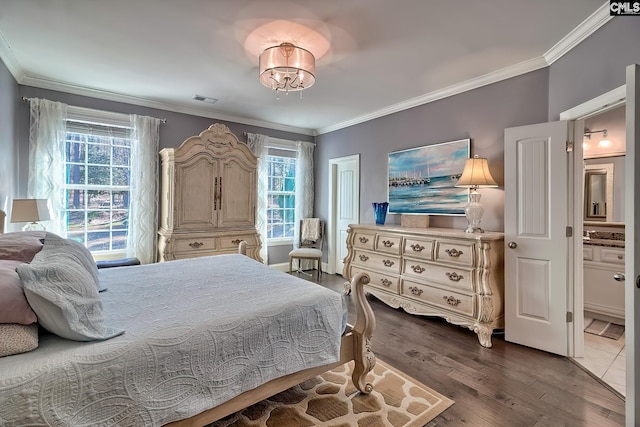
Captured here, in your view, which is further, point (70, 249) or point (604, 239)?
point (604, 239)

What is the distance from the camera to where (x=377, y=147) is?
4488mm

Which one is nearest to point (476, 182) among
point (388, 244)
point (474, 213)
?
point (474, 213)

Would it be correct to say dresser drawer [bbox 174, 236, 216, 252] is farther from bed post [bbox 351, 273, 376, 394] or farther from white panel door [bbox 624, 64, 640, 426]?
white panel door [bbox 624, 64, 640, 426]

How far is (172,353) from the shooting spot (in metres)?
1.26

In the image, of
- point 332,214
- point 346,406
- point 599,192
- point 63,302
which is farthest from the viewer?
point 332,214

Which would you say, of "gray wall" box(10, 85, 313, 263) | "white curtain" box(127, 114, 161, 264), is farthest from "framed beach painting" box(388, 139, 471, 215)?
"white curtain" box(127, 114, 161, 264)

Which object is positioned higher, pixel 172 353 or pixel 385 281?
pixel 172 353

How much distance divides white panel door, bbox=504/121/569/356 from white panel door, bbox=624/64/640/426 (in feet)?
3.76

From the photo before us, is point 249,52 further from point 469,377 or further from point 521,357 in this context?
point 521,357

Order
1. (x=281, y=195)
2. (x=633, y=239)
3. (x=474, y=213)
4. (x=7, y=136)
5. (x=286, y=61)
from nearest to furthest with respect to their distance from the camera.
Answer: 1. (x=633, y=239)
2. (x=286, y=61)
3. (x=7, y=136)
4. (x=474, y=213)
5. (x=281, y=195)

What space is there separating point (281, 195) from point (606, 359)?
4564 mm

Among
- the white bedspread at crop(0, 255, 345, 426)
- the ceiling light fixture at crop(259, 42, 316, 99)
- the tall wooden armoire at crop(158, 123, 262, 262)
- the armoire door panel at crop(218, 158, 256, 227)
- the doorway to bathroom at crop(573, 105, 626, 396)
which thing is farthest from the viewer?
the armoire door panel at crop(218, 158, 256, 227)

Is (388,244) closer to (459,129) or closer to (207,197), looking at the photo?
(459,129)

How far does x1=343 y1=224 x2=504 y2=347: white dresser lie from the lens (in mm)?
2760
